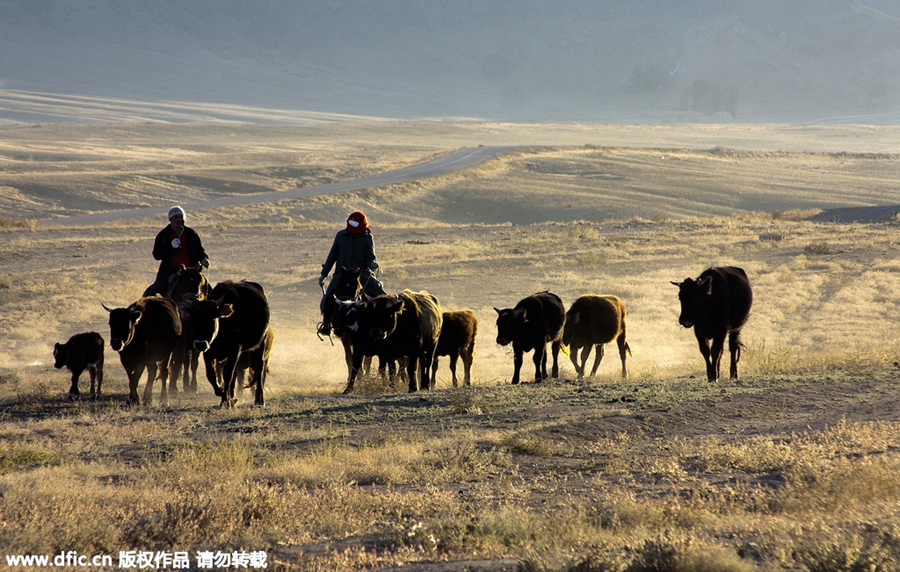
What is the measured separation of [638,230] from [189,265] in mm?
29720

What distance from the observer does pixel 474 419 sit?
408 inches

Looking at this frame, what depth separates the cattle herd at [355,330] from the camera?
11.3 metres

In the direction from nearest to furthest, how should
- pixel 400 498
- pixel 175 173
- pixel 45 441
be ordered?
1. pixel 400 498
2. pixel 45 441
3. pixel 175 173

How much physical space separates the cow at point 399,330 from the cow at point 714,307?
3.65m

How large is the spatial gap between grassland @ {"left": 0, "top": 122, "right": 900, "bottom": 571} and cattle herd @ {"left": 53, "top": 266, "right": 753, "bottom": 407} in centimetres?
54

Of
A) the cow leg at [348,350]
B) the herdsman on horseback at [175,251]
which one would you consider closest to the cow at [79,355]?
the herdsman on horseback at [175,251]

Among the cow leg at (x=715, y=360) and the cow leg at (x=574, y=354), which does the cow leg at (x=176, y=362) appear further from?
the cow leg at (x=715, y=360)

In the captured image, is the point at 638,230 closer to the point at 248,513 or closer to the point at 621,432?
the point at 621,432

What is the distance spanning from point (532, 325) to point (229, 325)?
467cm

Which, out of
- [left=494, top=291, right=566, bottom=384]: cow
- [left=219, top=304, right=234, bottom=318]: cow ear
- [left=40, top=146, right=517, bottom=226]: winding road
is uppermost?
[left=40, top=146, right=517, bottom=226]: winding road

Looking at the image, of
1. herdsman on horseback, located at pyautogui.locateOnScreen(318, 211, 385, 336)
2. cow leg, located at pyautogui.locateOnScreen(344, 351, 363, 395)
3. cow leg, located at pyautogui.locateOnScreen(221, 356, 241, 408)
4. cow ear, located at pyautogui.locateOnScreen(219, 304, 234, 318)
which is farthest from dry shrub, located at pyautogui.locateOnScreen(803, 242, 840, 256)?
cow ear, located at pyautogui.locateOnScreen(219, 304, 234, 318)

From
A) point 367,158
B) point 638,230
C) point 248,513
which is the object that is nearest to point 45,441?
point 248,513

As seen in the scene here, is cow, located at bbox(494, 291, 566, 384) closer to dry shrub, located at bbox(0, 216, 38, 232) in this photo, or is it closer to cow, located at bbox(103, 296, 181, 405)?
cow, located at bbox(103, 296, 181, 405)

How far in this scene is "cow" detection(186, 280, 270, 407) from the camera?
10938 millimetres
